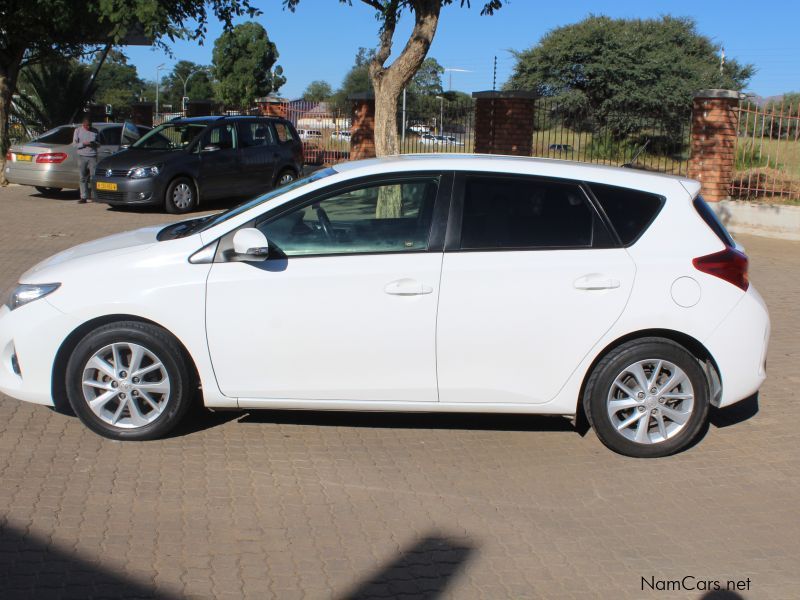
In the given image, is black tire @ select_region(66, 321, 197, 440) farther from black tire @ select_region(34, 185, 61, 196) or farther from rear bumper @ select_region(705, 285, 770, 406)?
black tire @ select_region(34, 185, 61, 196)

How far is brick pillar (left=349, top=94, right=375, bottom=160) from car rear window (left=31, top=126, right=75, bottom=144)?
22.8 ft

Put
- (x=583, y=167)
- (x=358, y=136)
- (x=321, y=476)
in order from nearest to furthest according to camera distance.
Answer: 1. (x=321, y=476)
2. (x=583, y=167)
3. (x=358, y=136)

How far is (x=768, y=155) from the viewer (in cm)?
1634

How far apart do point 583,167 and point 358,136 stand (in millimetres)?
18125

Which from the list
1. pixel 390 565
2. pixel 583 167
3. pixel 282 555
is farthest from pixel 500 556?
pixel 583 167

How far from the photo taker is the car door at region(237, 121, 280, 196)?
1792 cm

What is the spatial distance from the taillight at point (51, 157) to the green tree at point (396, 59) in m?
8.06

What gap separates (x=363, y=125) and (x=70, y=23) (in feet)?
Result: 23.7

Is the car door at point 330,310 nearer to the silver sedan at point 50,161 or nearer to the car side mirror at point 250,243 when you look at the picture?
the car side mirror at point 250,243

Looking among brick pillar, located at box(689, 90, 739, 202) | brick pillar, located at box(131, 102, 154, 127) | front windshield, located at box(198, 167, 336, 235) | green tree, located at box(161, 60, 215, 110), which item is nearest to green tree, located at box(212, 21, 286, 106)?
green tree, located at box(161, 60, 215, 110)

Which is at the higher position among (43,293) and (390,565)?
(43,293)

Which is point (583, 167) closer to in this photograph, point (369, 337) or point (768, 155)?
point (369, 337)

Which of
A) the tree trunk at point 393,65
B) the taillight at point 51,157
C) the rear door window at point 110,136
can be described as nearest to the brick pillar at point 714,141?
the tree trunk at point 393,65

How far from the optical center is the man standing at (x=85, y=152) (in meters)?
18.1
